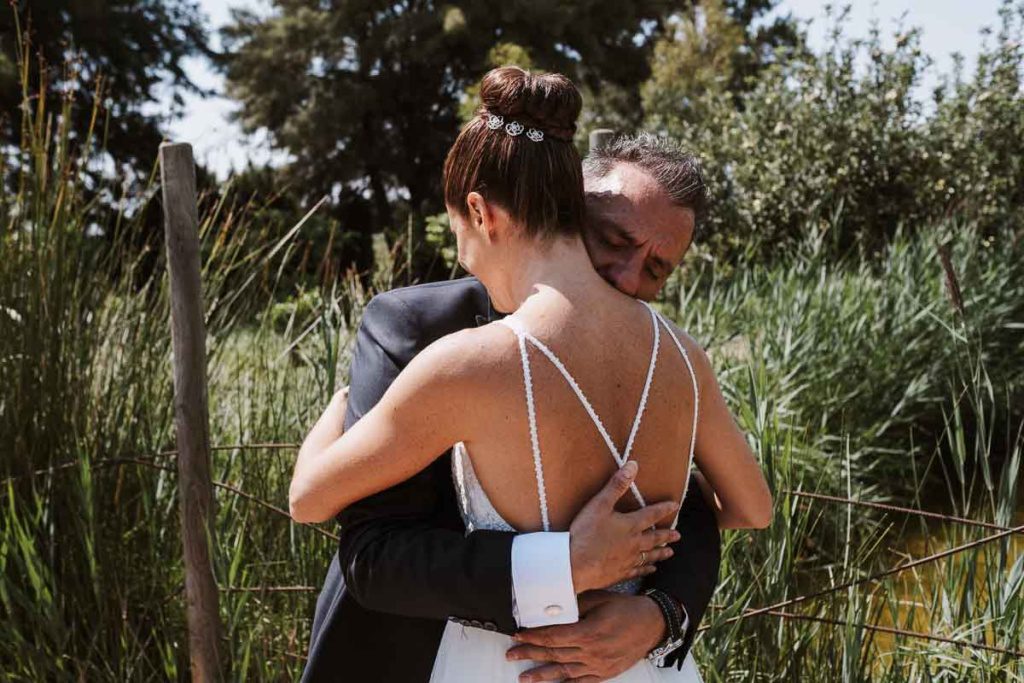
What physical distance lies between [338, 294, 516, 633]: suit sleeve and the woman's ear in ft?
0.78

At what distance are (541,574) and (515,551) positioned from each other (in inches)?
1.7

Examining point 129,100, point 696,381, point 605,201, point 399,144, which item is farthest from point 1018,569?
point 399,144

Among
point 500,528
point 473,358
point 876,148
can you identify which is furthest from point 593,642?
point 876,148

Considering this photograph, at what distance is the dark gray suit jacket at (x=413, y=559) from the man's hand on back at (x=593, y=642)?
0.23 ft

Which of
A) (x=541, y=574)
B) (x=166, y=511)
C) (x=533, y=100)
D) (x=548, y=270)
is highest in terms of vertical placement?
(x=533, y=100)

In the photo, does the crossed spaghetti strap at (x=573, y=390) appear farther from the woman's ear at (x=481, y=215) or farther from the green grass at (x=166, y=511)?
the green grass at (x=166, y=511)

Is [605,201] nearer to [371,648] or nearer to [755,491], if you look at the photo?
[755,491]

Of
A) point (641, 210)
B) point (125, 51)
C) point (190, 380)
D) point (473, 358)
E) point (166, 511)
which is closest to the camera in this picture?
point (473, 358)

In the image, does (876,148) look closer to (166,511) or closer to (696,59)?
(166,511)

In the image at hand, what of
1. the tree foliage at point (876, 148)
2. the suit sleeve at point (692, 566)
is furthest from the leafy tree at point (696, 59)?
the suit sleeve at point (692, 566)

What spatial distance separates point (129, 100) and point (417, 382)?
18444 mm

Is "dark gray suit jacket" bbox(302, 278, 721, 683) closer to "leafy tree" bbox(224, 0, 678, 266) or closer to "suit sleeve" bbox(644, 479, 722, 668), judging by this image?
"suit sleeve" bbox(644, 479, 722, 668)

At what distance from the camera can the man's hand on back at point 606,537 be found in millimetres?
1271

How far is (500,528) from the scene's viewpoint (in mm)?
1343
